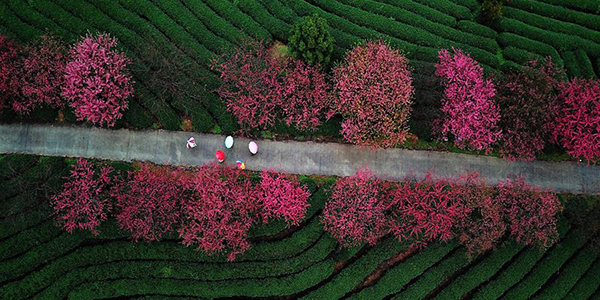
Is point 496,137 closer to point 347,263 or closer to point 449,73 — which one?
point 449,73

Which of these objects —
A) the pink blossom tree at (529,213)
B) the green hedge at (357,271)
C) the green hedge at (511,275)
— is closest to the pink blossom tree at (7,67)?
the green hedge at (357,271)

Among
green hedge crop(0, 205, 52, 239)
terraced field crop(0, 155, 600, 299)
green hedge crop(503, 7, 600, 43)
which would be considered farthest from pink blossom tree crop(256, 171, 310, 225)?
green hedge crop(503, 7, 600, 43)

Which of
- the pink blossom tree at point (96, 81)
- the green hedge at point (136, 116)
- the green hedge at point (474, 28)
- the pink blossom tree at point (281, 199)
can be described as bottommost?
the pink blossom tree at point (281, 199)

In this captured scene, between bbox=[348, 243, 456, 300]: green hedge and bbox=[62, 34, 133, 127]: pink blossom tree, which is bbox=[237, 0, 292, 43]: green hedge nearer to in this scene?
bbox=[62, 34, 133, 127]: pink blossom tree

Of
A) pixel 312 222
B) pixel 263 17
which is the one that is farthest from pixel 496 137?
pixel 263 17

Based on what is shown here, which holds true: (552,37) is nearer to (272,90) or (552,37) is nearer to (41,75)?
(272,90)

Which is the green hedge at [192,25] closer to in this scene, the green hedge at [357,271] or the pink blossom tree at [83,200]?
the pink blossom tree at [83,200]
